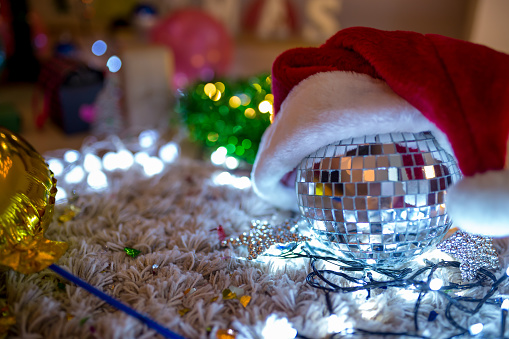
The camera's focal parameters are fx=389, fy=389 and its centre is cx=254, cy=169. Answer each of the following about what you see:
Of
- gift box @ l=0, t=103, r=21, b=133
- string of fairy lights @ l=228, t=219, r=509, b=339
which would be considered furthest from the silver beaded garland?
gift box @ l=0, t=103, r=21, b=133

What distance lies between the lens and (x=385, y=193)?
0.54 meters

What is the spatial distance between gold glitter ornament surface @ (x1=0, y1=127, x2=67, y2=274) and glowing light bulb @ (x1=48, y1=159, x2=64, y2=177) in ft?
1.47

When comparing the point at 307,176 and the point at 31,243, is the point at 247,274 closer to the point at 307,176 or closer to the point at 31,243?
the point at 307,176

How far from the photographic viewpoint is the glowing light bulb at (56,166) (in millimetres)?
1077

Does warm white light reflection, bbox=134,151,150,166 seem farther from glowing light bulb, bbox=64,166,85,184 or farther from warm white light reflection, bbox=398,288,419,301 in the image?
warm white light reflection, bbox=398,288,419,301

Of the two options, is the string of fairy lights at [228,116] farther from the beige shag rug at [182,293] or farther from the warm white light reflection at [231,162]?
the beige shag rug at [182,293]

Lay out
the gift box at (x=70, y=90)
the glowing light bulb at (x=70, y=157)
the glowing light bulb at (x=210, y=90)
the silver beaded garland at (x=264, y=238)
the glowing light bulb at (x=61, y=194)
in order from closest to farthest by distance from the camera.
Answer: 1. the silver beaded garland at (x=264, y=238)
2. the glowing light bulb at (x=61, y=194)
3. the glowing light bulb at (x=70, y=157)
4. the glowing light bulb at (x=210, y=90)
5. the gift box at (x=70, y=90)

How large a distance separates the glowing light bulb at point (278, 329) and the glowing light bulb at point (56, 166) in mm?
799

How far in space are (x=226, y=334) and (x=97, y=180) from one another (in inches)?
25.5

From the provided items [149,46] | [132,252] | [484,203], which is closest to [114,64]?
[149,46]

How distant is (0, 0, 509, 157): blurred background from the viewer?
4.82ft

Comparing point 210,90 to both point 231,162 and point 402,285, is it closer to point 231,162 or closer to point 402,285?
point 231,162

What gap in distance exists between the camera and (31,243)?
1.89 ft

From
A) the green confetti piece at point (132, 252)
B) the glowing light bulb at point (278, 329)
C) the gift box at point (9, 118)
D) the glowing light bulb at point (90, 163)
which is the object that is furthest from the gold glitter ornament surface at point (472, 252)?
the gift box at point (9, 118)
